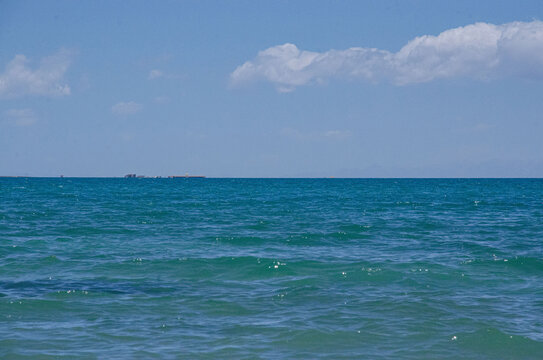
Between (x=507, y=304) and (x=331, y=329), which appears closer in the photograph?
(x=331, y=329)

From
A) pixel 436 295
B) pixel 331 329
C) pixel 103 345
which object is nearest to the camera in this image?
pixel 103 345

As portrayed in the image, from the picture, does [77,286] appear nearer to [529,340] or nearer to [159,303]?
[159,303]

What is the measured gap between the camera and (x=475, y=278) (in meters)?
19.2

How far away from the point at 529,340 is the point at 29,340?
35.8 feet

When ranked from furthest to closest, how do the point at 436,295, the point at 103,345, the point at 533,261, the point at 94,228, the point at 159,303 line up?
1. the point at 94,228
2. the point at 533,261
3. the point at 436,295
4. the point at 159,303
5. the point at 103,345

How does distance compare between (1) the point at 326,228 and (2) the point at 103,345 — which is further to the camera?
(1) the point at 326,228

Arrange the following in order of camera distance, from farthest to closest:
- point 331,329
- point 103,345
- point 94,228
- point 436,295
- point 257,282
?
point 94,228
point 257,282
point 436,295
point 331,329
point 103,345

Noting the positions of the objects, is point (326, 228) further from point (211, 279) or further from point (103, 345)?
point (103, 345)

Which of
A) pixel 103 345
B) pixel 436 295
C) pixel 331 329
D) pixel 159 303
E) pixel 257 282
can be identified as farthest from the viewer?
pixel 257 282

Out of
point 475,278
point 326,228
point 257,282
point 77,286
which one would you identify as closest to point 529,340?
point 475,278

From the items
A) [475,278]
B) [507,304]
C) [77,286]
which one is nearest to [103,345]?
[77,286]

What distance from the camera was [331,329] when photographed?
1285 centimetres

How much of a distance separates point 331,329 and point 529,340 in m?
4.34

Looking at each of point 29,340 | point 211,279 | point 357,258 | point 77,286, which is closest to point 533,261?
point 357,258
